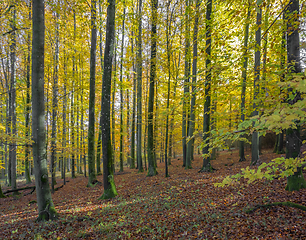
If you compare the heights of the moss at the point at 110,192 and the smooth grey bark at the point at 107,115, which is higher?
the smooth grey bark at the point at 107,115

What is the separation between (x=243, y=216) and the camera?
14.5ft

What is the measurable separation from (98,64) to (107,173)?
13.6 meters

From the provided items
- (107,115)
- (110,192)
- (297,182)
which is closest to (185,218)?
(297,182)

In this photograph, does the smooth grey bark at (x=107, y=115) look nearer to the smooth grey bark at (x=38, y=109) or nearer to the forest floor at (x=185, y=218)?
the forest floor at (x=185, y=218)

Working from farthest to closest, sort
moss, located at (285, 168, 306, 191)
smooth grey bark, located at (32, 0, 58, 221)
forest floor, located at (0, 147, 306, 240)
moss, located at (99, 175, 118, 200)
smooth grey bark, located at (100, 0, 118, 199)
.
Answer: moss, located at (99, 175, 118, 200) → smooth grey bark, located at (100, 0, 118, 199) → smooth grey bark, located at (32, 0, 58, 221) → moss, located at (285, 168, 306, 191) → forest floor, located at (0, 147, 306, 240)

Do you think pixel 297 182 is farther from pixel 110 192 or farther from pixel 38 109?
pixel 38 109

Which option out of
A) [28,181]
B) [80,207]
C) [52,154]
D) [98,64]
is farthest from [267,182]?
[28,181]

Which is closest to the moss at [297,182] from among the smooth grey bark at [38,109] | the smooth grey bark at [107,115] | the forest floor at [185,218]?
the forest floor at [185,218]

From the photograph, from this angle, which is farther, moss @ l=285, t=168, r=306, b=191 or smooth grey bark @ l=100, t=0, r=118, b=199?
smooth grey bark @ l=100, t=0, r=118, b=199

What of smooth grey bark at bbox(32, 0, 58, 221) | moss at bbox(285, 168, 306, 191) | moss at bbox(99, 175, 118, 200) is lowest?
moss at bbox(99, 175, 118, 200)

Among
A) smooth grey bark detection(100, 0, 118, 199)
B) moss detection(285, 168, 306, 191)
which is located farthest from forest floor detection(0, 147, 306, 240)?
smooth grey bark detection(100, 0, 118, 199)

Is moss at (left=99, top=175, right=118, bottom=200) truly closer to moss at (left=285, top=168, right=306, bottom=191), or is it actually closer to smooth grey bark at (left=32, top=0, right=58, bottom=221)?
smooth grey bark at (left=32, top=0, right=58, bottom=221)

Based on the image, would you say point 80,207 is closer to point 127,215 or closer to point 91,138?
point 127,215

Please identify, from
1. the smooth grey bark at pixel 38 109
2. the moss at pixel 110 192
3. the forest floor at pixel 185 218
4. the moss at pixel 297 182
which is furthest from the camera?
the moss at pixel 110 192
